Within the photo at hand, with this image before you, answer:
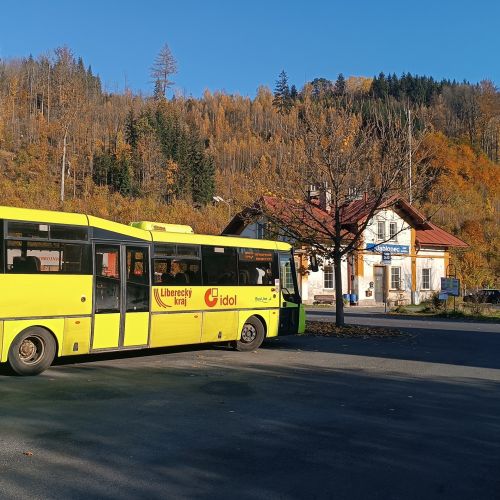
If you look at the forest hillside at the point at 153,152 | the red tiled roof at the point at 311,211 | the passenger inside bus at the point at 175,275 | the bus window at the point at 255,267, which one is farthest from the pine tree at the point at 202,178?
the passenger inside bus at the point at 175,275

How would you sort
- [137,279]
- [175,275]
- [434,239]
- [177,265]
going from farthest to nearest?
[434,239] → [177,265] → [175,275] → [137,279]

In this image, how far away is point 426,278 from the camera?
162 ft

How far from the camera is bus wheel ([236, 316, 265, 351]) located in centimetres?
1534

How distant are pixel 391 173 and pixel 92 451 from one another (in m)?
15.7

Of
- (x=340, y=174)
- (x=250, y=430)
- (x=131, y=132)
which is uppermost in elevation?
(x=131, y=132)

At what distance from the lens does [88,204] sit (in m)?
68.2

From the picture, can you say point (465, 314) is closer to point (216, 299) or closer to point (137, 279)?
point (216, 299)

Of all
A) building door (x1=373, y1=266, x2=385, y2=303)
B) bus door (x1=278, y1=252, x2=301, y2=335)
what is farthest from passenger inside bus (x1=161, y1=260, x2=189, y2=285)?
building door (x1=373, y1=266, x2=385, y2=303)

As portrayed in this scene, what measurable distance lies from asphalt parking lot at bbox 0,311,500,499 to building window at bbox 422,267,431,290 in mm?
36977

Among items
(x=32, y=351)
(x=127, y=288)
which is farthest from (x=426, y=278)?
(x=32, y=351)

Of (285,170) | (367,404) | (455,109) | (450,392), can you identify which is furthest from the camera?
(455,109)

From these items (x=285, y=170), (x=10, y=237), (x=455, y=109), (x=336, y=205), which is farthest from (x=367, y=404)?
(x=455, y=109)

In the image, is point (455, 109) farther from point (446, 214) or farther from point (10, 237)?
point (10, 237)

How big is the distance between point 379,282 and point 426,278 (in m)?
5.00
